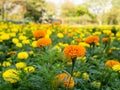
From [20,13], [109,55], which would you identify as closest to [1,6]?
[20,13]

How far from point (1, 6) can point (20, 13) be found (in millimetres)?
4590

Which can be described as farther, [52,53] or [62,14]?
[62,14]

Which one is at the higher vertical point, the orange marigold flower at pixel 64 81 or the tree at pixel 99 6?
the orange marigold flower at pixel 64 81

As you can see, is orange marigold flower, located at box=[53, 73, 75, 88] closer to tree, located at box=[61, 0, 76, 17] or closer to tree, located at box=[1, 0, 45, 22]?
tree, located at box=[1, 0, 45, 22]

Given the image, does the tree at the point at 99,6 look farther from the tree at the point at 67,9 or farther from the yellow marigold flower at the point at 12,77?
the yellow marigold flower at the point at 12,77

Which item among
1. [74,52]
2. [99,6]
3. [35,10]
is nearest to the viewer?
[74,52]

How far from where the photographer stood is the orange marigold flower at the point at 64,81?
1.76 meters

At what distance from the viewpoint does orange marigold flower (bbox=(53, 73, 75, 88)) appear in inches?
69.2

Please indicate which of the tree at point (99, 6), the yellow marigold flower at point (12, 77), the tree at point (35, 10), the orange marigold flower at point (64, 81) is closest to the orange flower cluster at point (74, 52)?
the orange marigold flower at point (64, 81)

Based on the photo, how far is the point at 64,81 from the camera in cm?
178

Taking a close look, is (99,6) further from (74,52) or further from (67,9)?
(74,52)

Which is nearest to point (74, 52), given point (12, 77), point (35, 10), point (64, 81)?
point (64, 81)

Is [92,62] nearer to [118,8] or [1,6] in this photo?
[1,6]

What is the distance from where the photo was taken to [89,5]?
52.8m
